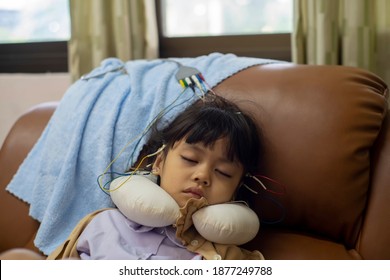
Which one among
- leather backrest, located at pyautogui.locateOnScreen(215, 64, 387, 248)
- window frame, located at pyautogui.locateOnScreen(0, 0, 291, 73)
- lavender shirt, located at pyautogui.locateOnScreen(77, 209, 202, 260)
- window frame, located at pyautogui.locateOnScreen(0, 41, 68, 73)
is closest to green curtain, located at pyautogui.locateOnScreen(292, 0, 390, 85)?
window frame, located at pyautogui.locateOnScreen(0, 0, 291, 73)

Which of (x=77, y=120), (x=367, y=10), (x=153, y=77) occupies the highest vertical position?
(x=367, y=10)

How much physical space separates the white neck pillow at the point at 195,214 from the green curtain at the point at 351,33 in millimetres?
779

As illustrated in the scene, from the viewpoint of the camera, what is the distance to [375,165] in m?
1.12

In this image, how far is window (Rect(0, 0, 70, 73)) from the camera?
2.20 metres

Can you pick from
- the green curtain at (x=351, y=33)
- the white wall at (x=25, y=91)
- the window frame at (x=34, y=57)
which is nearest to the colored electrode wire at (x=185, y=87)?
the green curtain at (x=351, y=33)

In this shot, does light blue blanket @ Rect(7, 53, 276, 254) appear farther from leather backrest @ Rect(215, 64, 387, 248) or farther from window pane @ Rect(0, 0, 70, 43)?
window pane @ Rect(0, 0, 70, 43)

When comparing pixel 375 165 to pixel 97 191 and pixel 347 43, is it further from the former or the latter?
pixel 97 191

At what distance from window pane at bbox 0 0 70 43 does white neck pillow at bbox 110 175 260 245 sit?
1414 mm

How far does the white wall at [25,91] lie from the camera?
2.03 meters

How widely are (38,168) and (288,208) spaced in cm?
71

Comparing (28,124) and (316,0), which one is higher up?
(316,0)

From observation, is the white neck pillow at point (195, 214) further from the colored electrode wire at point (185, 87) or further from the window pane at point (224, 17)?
the window pane at point (224, 17)

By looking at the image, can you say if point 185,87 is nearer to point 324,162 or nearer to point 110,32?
point 324,162

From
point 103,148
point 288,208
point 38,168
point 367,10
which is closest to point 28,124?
point 38,168
